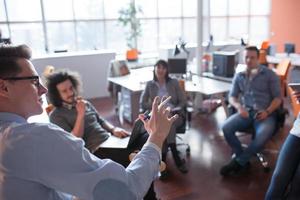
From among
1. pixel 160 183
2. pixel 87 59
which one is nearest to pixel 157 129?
pixel 160 183

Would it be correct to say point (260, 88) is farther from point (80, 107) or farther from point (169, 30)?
point (169, 30)

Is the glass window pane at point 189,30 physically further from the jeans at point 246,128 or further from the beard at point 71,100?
the beard at point 71,100

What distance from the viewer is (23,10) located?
895 cm

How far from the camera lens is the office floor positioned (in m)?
3.31

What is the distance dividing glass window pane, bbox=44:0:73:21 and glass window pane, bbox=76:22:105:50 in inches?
18.5

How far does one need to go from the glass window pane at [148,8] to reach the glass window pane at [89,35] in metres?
1.39

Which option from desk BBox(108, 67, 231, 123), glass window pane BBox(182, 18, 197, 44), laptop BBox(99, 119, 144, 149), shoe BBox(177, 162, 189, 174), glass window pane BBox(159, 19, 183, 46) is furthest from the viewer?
glass window pane BBox(182, 18, 197, 44)

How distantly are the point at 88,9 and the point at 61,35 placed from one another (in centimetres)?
111

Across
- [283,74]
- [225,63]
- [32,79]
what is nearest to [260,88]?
[225,63]

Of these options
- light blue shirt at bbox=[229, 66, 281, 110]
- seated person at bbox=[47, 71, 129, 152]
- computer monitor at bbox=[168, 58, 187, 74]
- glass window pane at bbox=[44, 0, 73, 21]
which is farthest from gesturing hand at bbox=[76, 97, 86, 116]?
glass window pane at bbox=[44, 0, 73, 21]

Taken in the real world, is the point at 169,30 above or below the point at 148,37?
above

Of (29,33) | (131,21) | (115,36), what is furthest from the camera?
(115,36)

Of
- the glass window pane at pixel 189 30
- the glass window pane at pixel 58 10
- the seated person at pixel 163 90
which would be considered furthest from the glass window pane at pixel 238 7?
the seated person at pixel 163 90

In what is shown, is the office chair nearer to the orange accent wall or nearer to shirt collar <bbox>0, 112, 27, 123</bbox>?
shirt collar <bbox>0, 112, 27, 123</bbox>
